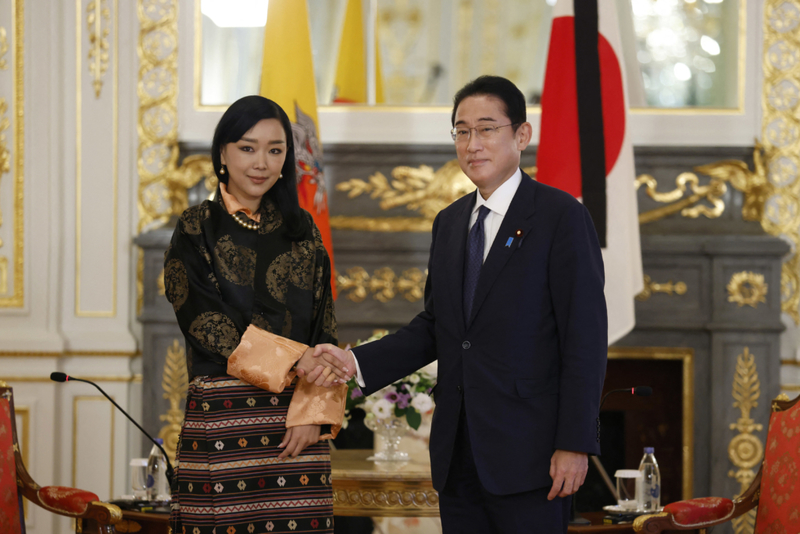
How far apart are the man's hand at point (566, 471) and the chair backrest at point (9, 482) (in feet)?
5.86

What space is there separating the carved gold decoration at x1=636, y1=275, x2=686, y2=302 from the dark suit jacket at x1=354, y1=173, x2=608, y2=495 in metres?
2.11

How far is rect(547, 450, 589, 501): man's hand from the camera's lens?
166 centimetres

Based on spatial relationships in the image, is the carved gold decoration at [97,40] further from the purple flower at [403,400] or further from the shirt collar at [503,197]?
the shirt collar at [503,197]

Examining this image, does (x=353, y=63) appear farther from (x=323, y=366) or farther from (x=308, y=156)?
(x=323, y=366)

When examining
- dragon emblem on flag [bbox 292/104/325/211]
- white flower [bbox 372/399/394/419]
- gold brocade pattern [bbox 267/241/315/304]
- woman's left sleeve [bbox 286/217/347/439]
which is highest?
dragon emblem on flag [bbox 292/104/325/211]

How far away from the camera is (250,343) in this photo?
5.85 ft

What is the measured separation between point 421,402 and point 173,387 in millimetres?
1682

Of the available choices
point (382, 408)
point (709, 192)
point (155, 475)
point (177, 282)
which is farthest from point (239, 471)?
point (709, 192)

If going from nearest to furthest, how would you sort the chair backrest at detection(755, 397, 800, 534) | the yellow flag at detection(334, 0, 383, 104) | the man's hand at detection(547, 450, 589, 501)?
the man's hand at detection(547, 450, 589, 501), the chair backrest at detection(755, 397, 800, 534), the yellow flag at detection(334, 0, 383, 104)

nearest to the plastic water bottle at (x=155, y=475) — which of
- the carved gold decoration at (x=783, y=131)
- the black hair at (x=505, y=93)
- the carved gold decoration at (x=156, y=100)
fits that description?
the carved gold decoration at (x=156, y=100)

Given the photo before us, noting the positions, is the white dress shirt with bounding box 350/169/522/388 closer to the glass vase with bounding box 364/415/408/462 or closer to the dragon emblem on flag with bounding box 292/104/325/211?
the glass vase with bounding box 364/415/408/462

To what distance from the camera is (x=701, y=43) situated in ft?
13.0

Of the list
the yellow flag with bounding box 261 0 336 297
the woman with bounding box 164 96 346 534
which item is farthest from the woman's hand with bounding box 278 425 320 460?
the yellow flag with bounding box 261 0 336 297

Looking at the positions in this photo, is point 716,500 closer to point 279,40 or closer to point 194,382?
point 194,382
